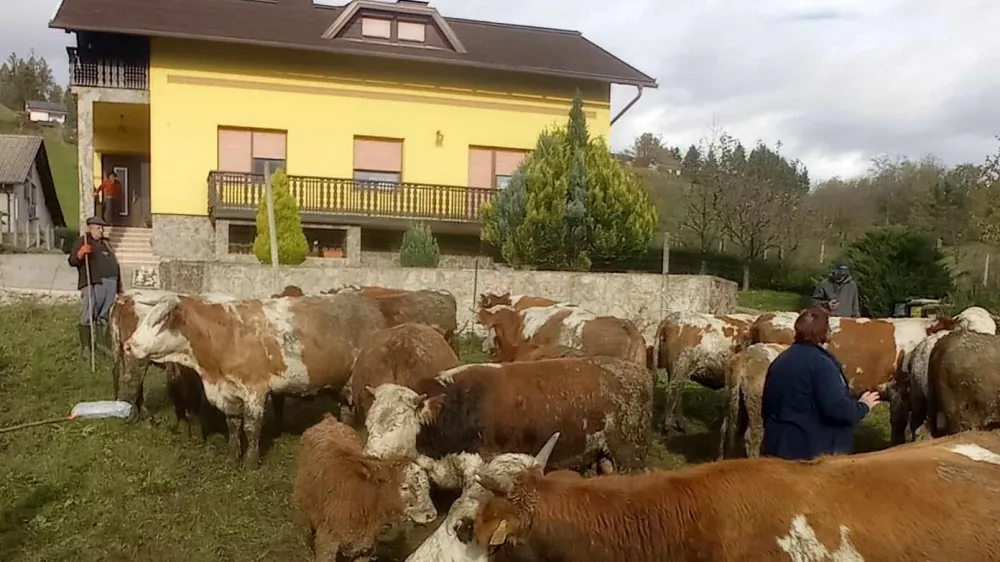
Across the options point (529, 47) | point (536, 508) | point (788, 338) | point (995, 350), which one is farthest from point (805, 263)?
point (536, 508)

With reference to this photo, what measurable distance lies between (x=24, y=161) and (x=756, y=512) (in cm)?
4278

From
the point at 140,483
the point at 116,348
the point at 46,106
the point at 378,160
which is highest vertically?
the point at 46,106

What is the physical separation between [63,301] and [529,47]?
54.0 feet

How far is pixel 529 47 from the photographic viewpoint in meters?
28.4

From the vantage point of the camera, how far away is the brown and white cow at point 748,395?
8102 millimetres

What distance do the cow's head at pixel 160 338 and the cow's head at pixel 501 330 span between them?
3751mm

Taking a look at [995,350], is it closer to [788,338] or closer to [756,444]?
[756,444]

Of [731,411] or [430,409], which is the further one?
[731,411]

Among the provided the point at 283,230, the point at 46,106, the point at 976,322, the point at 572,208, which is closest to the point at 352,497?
the point at 976,322

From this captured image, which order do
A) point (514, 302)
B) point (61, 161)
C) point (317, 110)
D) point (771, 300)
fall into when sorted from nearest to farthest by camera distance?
1. point (514, 302)
2. point (317, 110)
3. point (771, 300)
4. point (61, 161)

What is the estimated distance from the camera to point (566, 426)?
6.49 metres

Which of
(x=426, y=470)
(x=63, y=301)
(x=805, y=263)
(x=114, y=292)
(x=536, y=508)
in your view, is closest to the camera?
(x=536, y=508)

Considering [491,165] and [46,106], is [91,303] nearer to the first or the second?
[491,165]

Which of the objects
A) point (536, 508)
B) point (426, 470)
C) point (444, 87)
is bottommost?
point (426, 470)
